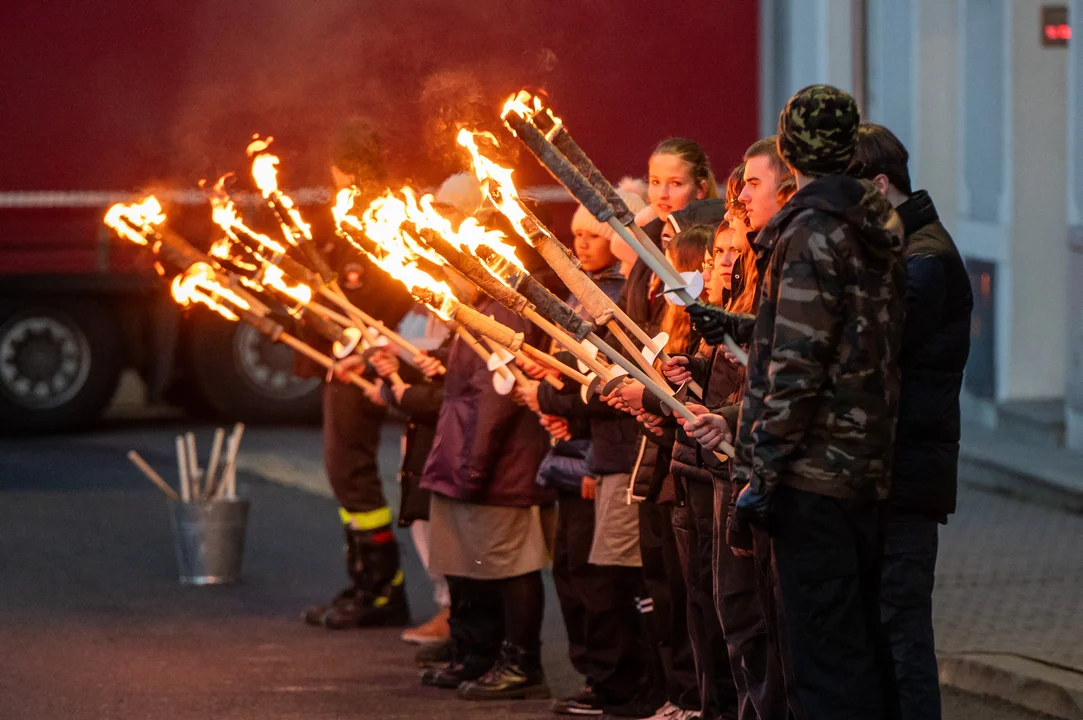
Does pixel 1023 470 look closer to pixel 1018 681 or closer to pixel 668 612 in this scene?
pixel 1018 681

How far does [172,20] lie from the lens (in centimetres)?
1416

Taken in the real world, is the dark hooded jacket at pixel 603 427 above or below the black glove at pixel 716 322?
below

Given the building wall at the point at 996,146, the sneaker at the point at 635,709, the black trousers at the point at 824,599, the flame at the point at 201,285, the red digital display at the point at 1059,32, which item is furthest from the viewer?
the building wall at the point at 996,146

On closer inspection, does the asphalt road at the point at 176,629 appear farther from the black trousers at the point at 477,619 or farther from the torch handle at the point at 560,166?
the torch handle at the point at 560,166

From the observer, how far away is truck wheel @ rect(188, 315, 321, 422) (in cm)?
1527

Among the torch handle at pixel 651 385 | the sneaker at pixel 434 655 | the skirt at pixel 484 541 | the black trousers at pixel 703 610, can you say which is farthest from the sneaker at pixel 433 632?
the torch handle at pixel 651 385

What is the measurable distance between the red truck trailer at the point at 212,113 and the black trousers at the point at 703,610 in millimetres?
6390

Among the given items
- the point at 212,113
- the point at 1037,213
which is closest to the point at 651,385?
the point at 1037,213

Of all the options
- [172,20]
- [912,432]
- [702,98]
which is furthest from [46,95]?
[912,432]

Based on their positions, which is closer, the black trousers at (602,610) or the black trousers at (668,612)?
the black trousers at (668,612)

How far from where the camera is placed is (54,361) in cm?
1498

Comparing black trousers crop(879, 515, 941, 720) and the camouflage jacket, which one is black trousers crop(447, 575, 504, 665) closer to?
black trousers crop(879, 515, 941, 720)

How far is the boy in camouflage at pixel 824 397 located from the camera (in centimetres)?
502

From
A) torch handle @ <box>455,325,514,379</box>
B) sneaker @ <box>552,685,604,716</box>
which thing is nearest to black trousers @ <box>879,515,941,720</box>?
sneaker @ <box>552,685,604,716</box>
